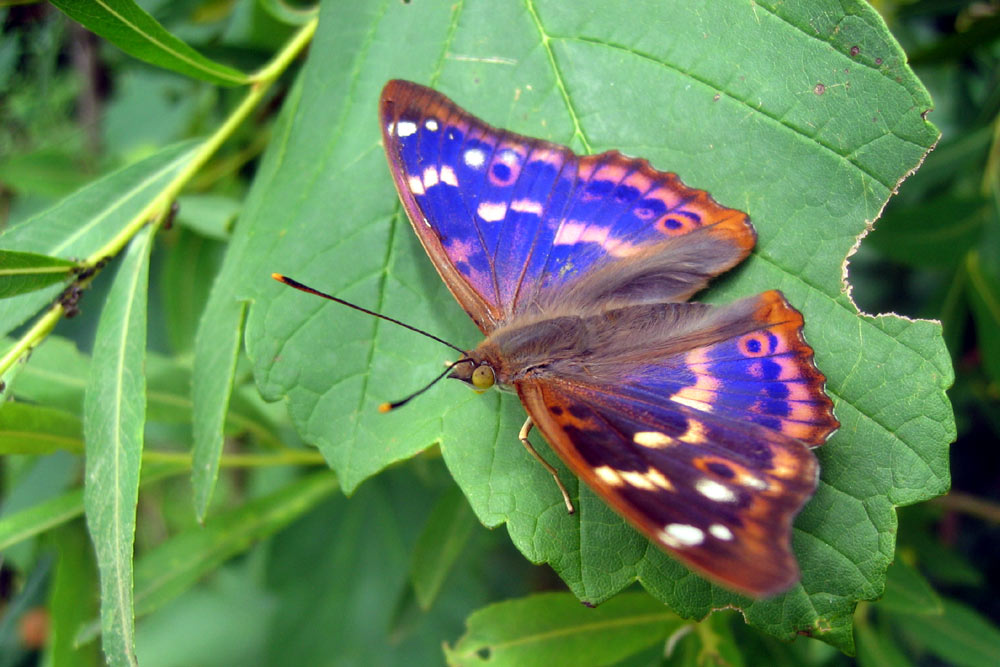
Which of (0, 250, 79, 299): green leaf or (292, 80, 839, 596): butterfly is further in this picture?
(0, 250, 79, 299): green leaf

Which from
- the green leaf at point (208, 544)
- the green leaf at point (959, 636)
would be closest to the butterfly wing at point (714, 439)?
the green leaf at point (208, 544)

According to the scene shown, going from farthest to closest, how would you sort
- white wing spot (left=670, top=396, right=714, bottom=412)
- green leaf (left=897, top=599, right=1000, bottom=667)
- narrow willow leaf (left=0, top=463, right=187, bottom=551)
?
green leaf (left=897, top=599, right=1000, bottom=667) < narrow willow leaf (left=0, top=463, right=187, bottom=551) < white wing spot (left=670, top=396, right=714, bottom=412)

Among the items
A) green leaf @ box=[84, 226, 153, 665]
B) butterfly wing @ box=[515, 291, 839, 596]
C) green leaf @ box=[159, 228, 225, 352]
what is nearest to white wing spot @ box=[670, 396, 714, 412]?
butterfly wing @ box=[515, 291, 839, 596]

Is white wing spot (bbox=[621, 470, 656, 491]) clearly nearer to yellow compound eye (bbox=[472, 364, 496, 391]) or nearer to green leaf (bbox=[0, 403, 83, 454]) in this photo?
yellow compound eye (bbox=[472, 364, 496, 391])

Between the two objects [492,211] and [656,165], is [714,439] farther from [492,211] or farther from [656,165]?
[492,211]

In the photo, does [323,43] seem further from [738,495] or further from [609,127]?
[738,495]

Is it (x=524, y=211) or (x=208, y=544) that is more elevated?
(x=524, y=211)

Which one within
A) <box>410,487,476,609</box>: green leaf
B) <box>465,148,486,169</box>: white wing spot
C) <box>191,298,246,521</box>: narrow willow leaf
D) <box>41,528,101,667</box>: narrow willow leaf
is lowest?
<box>41,528,101,667</box>: narrow willow leaf

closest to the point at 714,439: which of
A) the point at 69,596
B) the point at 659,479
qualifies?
the point at 659,479
